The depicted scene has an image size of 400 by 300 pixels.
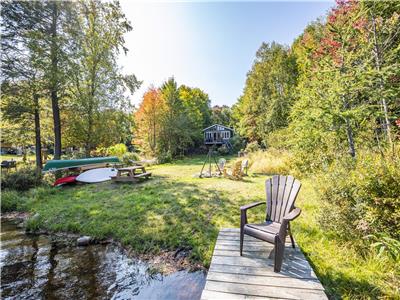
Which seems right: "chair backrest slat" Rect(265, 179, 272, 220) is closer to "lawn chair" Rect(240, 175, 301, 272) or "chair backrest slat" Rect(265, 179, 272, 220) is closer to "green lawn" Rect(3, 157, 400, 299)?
"lawn chair" Rect(240, 175, 301, 272)

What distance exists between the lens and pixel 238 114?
23453 millimetres

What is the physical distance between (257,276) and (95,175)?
26.3 feet

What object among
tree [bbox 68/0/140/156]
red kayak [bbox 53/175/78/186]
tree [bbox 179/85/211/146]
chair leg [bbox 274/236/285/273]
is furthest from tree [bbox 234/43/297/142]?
chair leg [bbox 274/236/285/273]

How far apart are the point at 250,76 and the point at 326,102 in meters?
15.6

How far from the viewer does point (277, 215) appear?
278 centimetres

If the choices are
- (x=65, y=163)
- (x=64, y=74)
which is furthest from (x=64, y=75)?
(x=65, y=163)

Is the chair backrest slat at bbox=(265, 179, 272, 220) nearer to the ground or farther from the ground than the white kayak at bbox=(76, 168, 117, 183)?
farther from the ground

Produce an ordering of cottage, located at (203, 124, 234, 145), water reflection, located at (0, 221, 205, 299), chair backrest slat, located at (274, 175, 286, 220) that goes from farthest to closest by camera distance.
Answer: cottage, located at (203, 124, 234, 145) < chair backrest slat, located at (274, 175, 286, 220) < water reflection, located at (0, 221, 205, 299)

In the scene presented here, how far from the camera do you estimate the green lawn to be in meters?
2.28

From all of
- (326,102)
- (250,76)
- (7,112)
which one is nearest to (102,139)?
(7,112)

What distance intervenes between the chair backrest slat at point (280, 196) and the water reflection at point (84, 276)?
53.3 inches

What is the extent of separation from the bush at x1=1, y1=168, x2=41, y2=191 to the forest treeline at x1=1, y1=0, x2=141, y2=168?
8.49ft

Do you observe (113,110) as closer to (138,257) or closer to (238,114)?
(138,257)

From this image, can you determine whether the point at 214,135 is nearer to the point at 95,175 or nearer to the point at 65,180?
the point at 95,175
